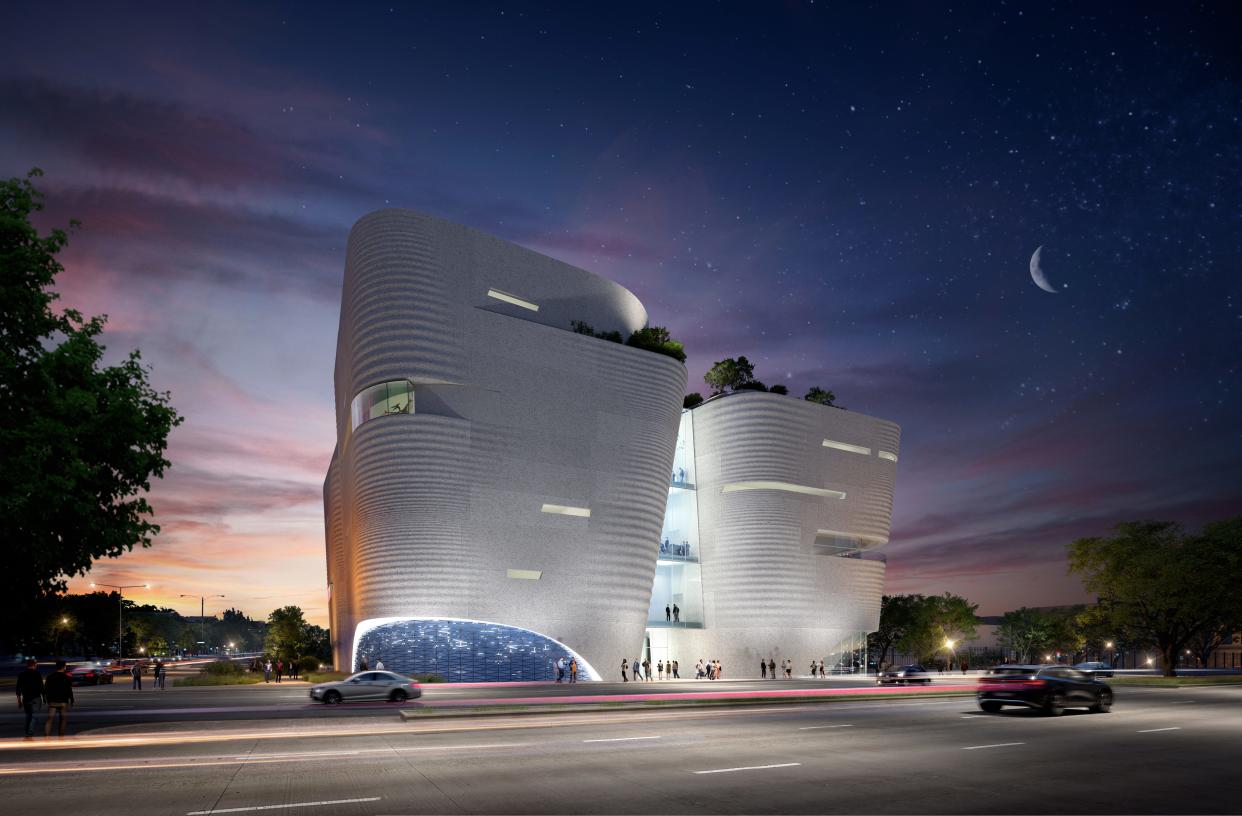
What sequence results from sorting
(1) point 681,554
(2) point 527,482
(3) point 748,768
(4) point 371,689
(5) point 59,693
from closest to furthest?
1. (3) point 748,768
2. (5) point 59,693
3. (4) point 371,689
4. (2) point 527,482
5. (1) point 681,554

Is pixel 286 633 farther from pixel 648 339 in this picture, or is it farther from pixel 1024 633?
pixel 1024 633

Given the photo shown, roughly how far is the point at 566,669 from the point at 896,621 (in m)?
64.8

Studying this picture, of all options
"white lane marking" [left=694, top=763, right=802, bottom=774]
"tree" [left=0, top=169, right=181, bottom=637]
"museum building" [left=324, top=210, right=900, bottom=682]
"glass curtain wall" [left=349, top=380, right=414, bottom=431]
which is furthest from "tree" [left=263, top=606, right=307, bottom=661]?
"white lane marking" [left=694, top=763, right=802, bottom=774]

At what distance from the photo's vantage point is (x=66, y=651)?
171125 millimetres

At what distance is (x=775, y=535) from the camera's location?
63000 millimetres

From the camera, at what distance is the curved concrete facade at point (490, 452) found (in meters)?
47.8

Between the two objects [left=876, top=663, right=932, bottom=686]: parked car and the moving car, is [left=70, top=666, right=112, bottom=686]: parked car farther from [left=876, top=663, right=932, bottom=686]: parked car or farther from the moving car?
[left=876, top=663, right=932, bottom=686]: parked car

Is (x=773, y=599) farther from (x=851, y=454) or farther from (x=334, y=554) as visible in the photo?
(x=334, y=554)

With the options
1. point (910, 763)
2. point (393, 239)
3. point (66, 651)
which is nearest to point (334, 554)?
point (393, 239)

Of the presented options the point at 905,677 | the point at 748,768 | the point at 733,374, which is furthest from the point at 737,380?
the point at 748,768

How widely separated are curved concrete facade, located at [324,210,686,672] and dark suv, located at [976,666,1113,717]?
28.8m

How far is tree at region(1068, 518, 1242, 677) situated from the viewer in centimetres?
5466

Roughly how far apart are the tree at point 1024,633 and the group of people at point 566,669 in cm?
9209

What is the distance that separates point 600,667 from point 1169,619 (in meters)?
38.3
